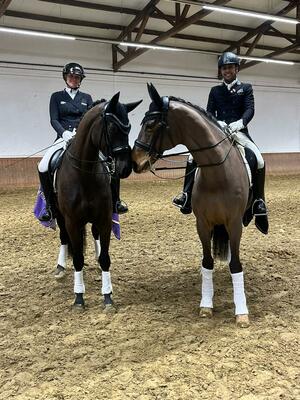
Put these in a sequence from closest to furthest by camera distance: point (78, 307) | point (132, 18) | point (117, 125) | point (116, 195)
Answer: point (117, 125) < point (78, 307) < point (116, 195) < point (132, 18)

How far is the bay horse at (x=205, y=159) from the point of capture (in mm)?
3000

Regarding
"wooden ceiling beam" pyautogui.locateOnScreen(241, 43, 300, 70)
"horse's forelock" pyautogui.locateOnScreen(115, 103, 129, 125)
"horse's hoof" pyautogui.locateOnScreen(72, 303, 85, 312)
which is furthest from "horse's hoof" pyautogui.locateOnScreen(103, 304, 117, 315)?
"wooden ceiling beam" pyautogui.locateOnScreen(241, 43, 300, 70)

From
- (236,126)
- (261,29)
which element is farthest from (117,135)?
(261,29)

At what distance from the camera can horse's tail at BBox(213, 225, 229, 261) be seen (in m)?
3.94

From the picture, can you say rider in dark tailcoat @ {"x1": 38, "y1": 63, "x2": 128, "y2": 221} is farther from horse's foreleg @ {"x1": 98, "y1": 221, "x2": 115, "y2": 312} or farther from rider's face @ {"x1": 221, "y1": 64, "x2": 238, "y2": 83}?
rider's face @ {"x1": 221, "y1": 64, "x2": 238, "y2": 83}

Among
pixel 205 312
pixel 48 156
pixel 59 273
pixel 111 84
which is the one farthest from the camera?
pixel 111 84

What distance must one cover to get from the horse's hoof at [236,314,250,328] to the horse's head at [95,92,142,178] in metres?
1.49

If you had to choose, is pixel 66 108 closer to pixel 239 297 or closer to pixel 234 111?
pixel 234 111

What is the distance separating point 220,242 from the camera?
398cm

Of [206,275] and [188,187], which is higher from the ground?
[188,187]

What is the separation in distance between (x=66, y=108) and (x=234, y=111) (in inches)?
70.5

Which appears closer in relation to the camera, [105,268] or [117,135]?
[117,135]

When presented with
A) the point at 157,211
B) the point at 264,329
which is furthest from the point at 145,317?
Answer: the point at 157,211

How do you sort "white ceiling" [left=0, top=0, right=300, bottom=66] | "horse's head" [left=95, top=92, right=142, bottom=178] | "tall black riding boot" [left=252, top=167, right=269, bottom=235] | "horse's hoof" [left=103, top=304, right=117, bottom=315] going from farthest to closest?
"white ceiling" [left=0, top=0, right=300, bottom=66]
"tall black riding boot" [left=252, top=167, right=269, bottom=235]
"horse's hoof" [left=103, top=304, right=117, bottom=315]
"horse's head" [left=95, top=92, right=142, bottom=178]
